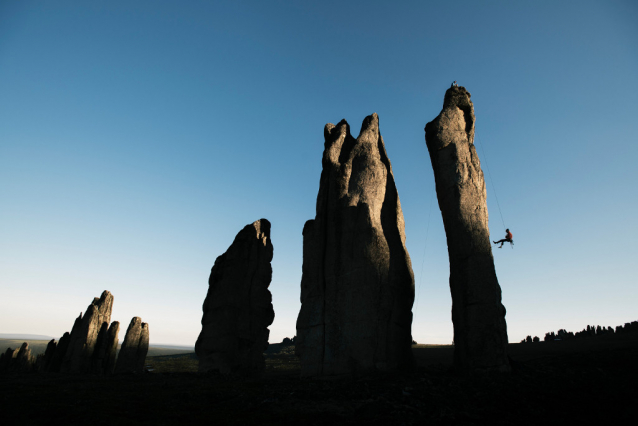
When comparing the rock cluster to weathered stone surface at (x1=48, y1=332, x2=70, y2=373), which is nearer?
the rock cluster

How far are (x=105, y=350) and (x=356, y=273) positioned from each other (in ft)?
77.4

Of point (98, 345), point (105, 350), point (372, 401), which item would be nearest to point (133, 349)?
point (105, 350)

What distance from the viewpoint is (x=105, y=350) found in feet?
99.4

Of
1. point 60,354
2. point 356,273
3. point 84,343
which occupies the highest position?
point 356,273

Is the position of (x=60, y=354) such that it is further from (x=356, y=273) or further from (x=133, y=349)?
(x=356, y=273)

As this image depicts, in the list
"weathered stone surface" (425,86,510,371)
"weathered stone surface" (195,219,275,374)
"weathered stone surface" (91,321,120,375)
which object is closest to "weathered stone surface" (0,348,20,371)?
"weathered stone surface" (91,321,120,375)

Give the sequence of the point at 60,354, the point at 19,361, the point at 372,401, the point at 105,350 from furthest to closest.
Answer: the point at 19,361
the point at 60,354
the point at 105,350
the point at 372,401

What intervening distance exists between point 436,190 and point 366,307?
22.1 feet

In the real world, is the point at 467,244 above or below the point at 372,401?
above

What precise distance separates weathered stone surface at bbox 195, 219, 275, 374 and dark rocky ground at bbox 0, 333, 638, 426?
5672mm

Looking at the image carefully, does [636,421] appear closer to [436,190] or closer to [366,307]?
[366,307]

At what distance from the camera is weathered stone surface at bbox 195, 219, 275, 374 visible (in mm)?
21156

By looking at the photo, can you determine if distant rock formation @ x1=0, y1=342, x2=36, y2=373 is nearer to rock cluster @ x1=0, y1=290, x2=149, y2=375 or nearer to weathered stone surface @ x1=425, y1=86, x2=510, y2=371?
rock cluster @ x1=0, y1=290, x2=149, y2=375

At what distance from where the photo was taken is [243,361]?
842 inches
